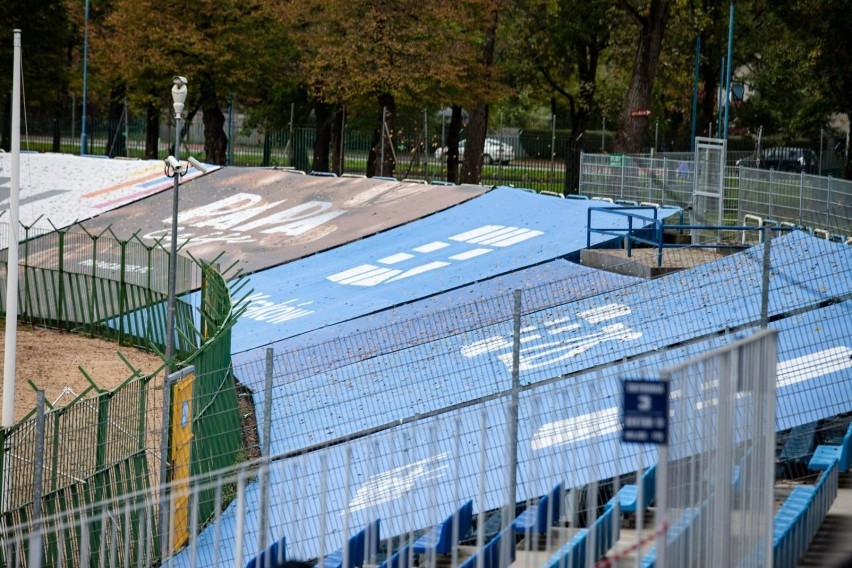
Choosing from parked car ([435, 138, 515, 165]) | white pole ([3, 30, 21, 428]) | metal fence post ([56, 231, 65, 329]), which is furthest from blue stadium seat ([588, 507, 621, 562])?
parked car ([435, 138, 515, 165])

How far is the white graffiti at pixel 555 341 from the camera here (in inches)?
578

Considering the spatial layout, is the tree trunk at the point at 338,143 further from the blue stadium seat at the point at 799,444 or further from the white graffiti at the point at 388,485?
the white graffiti at the point at 388,485

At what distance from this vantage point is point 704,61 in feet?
160

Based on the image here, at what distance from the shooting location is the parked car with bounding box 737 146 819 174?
4125cm

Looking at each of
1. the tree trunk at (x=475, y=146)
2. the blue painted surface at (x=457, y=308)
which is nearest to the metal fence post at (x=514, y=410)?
the blue painted surface at (x=457, y=308)

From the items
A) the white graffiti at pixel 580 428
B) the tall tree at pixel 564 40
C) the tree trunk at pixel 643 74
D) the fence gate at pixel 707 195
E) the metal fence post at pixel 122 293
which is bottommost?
the metal fence post at pixel 122 293

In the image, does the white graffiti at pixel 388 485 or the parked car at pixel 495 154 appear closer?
the white graffiti at pixel 388 485

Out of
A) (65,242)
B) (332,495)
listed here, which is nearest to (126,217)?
(65,242)

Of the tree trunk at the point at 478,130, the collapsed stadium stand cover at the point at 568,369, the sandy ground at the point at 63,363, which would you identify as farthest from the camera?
the tree trunk at the point at 478,130

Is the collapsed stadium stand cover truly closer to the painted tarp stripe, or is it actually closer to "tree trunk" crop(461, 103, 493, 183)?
the painted tarp stripe

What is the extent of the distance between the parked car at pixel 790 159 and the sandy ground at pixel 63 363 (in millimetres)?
Result: 23747

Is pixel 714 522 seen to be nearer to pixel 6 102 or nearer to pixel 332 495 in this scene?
pixel 332 495

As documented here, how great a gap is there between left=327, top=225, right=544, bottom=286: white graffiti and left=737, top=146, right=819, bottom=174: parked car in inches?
705

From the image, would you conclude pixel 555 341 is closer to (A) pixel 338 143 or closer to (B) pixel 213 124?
(A) pixel 338 143
